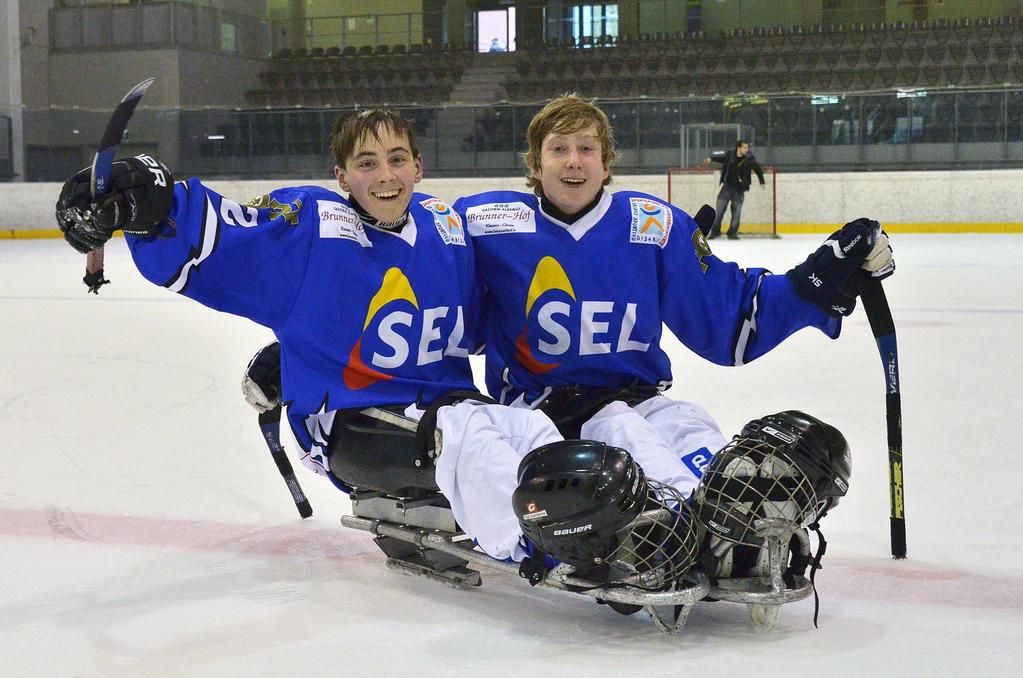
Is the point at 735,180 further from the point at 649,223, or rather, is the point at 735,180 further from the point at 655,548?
the point at 655,548

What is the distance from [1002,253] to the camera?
9000mm

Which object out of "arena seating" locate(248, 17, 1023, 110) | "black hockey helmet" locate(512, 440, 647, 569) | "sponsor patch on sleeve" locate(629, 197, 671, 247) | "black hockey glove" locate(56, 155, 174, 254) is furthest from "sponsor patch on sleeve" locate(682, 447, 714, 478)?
"arena seating" locate(248, 17, 1023, 110)

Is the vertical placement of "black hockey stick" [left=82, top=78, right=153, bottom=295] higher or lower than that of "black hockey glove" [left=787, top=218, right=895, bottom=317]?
higher

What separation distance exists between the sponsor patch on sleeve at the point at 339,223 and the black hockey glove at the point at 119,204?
0.26m

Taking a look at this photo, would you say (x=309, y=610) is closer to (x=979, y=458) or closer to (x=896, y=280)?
(x=979, y=458)

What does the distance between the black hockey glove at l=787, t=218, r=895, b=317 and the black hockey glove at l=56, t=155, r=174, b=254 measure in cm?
109

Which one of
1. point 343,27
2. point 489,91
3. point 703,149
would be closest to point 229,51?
point 343,27

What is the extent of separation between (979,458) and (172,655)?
6.23 feet

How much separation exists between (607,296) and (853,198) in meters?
10.6

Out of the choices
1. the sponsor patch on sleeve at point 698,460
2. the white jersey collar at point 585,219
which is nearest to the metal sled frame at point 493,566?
the sponsor patch on sleeve at point 698,460

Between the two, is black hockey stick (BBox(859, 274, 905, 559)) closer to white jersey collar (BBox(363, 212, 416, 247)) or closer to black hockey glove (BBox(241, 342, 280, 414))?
white jersey collar (BBox(363, 212, 416, 247))

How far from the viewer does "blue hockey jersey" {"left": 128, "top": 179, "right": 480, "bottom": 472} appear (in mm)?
1960

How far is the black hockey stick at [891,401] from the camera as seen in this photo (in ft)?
6.54

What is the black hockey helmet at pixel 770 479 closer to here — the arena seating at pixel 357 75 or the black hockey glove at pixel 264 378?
the black hockey glove at pixel 264 378
